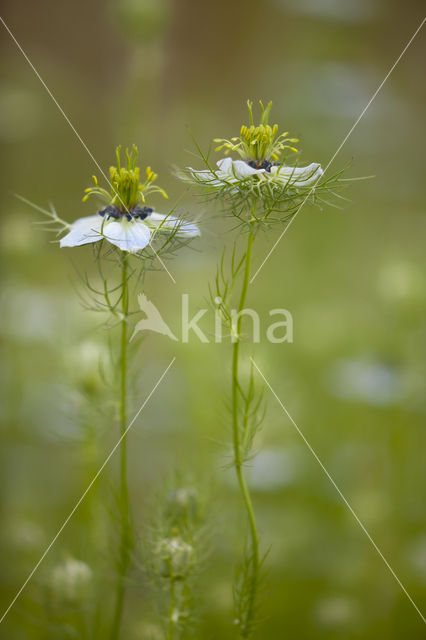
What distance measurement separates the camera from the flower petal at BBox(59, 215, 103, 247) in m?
0.45

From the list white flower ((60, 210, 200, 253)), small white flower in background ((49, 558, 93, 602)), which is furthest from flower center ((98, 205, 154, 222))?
small white flower in background ((49, 558, 93, 602))

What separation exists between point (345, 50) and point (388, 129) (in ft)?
0.64

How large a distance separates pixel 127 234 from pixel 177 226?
0.05 m

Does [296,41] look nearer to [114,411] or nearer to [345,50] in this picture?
[345,50]

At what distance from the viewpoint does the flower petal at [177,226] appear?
47cm

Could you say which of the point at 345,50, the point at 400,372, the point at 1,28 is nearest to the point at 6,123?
the point at 1,28

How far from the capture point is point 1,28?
0.98m

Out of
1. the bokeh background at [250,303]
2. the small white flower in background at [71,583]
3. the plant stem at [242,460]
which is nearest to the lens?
the plant stem at [242,460]

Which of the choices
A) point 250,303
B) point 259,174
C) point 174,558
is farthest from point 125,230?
point 250,303

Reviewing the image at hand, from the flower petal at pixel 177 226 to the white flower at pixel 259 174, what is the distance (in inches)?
1.5

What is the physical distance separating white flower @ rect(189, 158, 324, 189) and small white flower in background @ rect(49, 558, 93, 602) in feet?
1.30

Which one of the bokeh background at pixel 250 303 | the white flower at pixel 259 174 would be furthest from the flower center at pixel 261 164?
the bokeh background at pixel 250 303

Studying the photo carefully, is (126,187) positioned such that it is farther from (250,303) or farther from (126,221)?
(250,303)

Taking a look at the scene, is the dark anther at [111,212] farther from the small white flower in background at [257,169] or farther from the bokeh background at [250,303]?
the bokeh background at [250,303]
